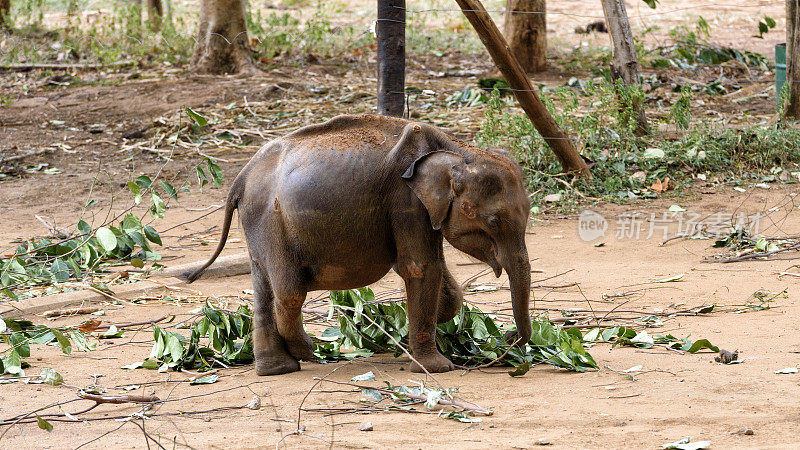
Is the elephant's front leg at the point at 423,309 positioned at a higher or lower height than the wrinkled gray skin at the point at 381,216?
lower

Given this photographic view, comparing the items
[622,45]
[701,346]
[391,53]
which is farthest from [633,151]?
[701,346]

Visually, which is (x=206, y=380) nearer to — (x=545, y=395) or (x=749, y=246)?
(x=545, y=395)

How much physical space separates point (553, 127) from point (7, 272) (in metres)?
4.55

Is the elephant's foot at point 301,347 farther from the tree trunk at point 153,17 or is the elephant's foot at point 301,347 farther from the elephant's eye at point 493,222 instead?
the tree trunk at point 153,17

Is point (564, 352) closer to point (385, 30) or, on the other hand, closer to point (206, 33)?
point (385, 30)

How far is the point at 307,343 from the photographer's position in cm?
468

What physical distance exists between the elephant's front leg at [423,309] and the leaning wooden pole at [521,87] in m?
3.09

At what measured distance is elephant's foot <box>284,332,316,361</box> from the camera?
4.61m

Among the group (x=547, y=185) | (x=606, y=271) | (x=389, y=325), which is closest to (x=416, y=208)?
(x=389, y=325)

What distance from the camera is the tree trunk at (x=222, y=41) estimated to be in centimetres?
1327

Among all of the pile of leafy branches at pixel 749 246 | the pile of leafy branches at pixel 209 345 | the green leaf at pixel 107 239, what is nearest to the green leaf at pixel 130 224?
the green leaf at pixel 107 239

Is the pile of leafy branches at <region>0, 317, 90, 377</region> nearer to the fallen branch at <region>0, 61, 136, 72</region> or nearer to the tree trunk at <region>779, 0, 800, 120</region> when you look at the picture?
the tree trunk at <region>779, 0, 800, 120</region>

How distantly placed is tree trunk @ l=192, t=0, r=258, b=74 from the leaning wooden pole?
6.24 m

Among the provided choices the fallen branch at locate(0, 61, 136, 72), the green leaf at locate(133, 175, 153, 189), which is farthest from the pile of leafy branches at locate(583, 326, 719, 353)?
the fallen branch at locate(0, 61, 136, 72)
